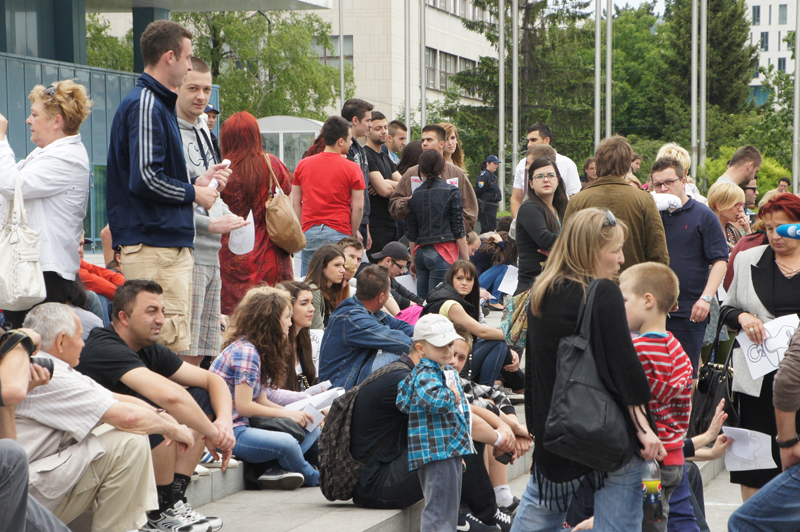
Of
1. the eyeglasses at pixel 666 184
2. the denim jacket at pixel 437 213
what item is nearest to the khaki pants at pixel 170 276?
the eyeglasses at pixel 666 184

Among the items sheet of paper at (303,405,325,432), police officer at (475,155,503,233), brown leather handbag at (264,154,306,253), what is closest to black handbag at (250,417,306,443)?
sheet of paper at (303,405,325,432)

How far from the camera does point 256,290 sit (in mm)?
5684

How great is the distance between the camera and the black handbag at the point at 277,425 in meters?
5.61

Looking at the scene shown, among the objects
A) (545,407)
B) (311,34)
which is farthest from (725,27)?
(545,407)

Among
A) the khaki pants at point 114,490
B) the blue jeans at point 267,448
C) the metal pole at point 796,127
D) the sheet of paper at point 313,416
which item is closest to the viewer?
the khaki pants at point 114,490

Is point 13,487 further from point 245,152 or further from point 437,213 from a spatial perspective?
point 437,213

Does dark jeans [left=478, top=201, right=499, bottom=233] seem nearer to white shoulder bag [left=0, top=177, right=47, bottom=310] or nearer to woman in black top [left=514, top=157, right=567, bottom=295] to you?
woman in black top [left=514, top=157, right=567, bottom=295]

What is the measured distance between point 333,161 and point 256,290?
7.87ft

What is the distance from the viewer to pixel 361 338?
6352 millimetres

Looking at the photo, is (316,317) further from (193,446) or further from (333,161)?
(193,446)

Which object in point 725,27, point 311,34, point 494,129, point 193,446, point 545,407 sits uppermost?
point 725,27

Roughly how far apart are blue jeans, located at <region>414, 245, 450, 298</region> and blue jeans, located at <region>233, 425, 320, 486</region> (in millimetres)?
3210

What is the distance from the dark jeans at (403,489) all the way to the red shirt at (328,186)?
10.5 feet

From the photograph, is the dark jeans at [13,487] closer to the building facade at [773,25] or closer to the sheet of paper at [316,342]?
the sheet of paper at [316,342]
